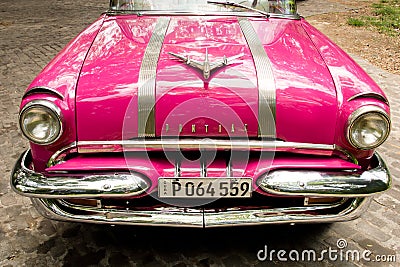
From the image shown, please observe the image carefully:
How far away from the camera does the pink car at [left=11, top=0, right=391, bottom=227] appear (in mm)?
2221

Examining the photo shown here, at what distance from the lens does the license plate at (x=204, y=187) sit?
7.17 feet

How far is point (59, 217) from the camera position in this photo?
239 cm

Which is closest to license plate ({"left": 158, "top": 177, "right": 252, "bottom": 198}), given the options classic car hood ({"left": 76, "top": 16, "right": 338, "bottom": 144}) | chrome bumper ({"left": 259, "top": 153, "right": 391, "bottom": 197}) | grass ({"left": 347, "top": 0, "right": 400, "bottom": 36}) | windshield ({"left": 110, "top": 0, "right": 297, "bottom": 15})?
chrome bumper ({"left": 259, "top": 153, "right": 391, "bottom": 197})

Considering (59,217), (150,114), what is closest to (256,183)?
(150,114)

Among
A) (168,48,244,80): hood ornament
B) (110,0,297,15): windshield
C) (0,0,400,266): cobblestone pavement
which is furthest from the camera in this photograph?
(110,0,297,15): windshield

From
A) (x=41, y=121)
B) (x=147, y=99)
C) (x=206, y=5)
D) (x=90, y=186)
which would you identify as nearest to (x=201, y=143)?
(x=147, y=99)

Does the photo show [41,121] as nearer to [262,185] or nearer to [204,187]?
[204,187]

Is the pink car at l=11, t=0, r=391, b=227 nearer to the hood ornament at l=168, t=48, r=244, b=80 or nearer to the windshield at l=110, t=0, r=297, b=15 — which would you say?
the hood ornament at l=168, t=48, r=244, b=80

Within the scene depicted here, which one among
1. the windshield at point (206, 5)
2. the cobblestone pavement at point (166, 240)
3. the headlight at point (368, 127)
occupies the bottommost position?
the cobblestone pavement at point (166, 240)

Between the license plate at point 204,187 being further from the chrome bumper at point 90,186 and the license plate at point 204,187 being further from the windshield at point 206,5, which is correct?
A: the windshield at point 206,5

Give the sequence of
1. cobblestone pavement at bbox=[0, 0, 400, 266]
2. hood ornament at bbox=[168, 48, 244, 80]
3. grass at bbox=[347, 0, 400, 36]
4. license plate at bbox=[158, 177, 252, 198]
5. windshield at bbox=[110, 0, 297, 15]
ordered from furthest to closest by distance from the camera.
Result: grass at bbox=[347, 0, 400, 36] < windshield at bbox=[110, 0, 297, 15] < cobblestone pavement at bbox=[0, 0, 400, 266] < hood ornament at bbox=[168, 48, 244, 80] < license plate at bbox=[158, 177, 252, 198]

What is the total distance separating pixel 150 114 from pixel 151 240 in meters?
0.99

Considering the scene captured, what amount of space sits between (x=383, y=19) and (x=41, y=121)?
410 inches

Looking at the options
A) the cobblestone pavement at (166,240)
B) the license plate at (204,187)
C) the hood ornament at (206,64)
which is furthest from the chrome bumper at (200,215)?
the hood ornament at (206,64)
